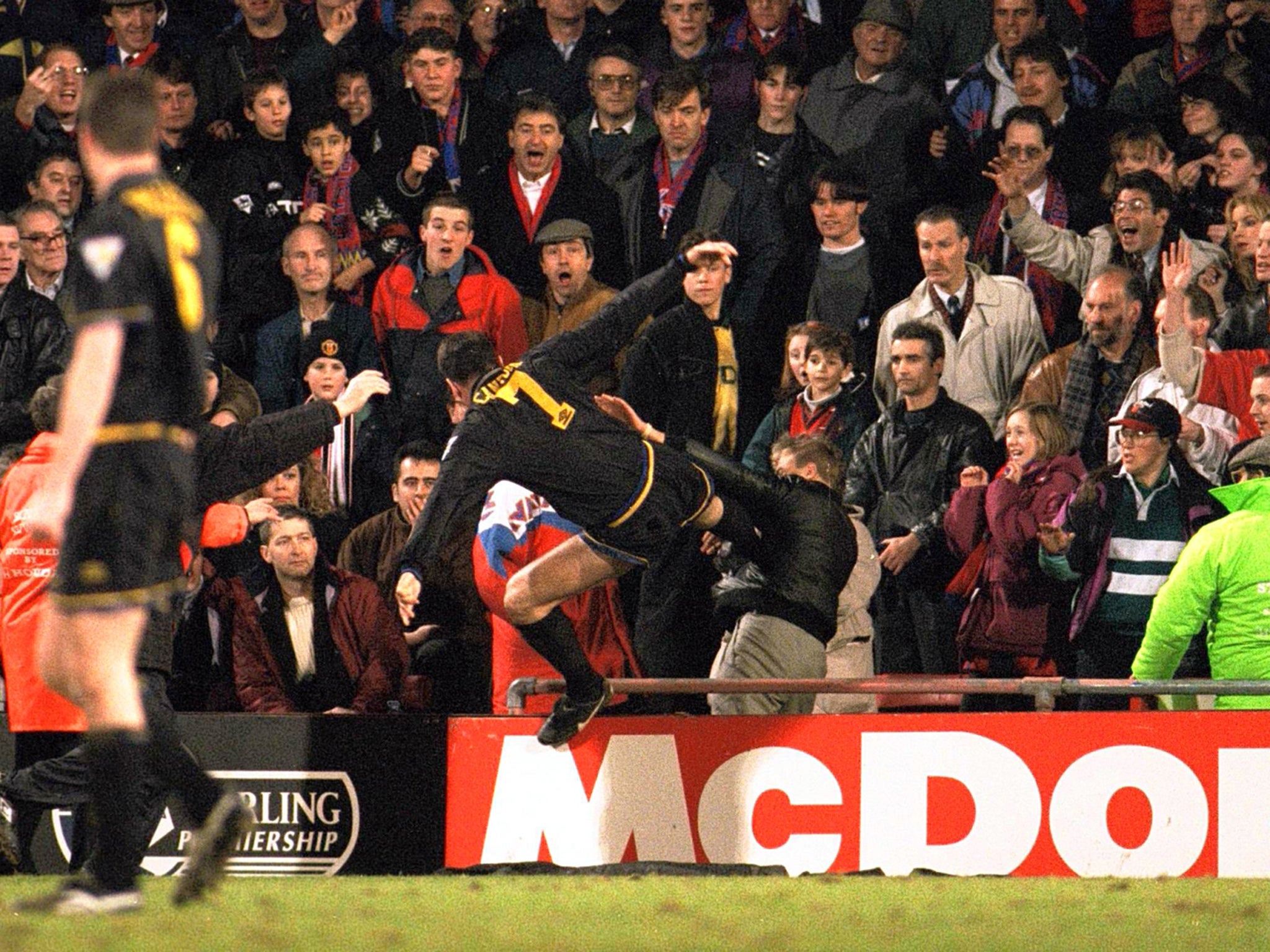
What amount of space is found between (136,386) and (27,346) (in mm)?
6695

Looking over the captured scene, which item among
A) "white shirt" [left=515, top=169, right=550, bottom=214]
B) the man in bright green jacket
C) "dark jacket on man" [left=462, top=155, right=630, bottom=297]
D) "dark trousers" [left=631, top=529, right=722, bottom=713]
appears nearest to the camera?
the man in bright green jacket

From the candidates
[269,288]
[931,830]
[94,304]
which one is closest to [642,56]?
[269,288]

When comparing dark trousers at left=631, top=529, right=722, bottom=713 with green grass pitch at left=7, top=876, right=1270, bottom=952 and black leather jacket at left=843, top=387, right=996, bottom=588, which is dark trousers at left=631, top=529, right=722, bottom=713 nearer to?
black leather jacket at left=843, top=387, right=996, bottom=588

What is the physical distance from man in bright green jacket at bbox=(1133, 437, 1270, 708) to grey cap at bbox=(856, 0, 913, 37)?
15.8 ft

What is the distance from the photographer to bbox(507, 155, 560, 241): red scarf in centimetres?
1192

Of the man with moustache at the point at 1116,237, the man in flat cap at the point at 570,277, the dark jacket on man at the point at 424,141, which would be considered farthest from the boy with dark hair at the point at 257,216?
the man with moustache at the point at 1116,237

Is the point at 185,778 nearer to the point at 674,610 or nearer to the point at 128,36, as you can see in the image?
the point at 674,610

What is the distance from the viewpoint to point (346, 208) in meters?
12.5

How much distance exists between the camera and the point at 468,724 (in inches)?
356

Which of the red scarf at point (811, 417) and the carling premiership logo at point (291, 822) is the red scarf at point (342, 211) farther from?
the carling premiership logo at point (291, 822)

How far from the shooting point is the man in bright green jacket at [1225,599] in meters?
8.37

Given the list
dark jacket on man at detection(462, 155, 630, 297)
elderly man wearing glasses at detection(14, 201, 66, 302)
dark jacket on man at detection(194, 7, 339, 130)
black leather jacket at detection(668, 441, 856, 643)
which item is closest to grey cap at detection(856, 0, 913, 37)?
dark jacket on man at detection(462, 155, 630, 297)

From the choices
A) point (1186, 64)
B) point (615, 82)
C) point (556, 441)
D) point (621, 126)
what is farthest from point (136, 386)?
point (1186, 64)

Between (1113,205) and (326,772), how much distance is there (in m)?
5.20
